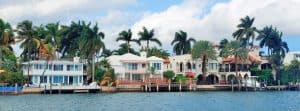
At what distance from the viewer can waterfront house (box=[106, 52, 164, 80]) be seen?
359ft

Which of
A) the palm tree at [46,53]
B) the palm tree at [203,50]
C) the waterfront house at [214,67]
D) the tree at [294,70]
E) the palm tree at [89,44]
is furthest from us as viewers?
the tree at [294,70]

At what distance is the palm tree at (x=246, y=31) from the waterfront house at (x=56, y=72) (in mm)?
41997

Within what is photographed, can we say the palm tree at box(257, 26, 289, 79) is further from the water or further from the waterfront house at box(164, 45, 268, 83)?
the water

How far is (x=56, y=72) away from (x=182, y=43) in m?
36.1

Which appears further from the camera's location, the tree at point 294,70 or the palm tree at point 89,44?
the tree at point 294,70

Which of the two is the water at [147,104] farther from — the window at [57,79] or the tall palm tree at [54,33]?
the tall palm tree at [54,33]

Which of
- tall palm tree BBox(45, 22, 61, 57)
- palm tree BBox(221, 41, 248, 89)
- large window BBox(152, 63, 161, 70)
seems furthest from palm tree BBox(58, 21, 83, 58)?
palm tree BBox(221, 41, 248, 89)

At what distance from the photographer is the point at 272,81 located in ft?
399

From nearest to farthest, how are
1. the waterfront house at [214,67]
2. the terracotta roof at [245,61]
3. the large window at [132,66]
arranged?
the large window at [132,66], the waterfront house at [214,67], the terracotta roof at [245,61]

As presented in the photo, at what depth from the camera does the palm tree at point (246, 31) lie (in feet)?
425

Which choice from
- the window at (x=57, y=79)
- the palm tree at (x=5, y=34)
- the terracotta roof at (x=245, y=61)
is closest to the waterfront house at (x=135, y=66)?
the window at (x=57, y=79)

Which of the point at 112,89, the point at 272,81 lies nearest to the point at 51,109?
the point at 112,89

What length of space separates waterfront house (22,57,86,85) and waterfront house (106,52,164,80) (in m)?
8.22

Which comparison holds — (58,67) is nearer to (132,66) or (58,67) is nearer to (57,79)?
(57,79)
